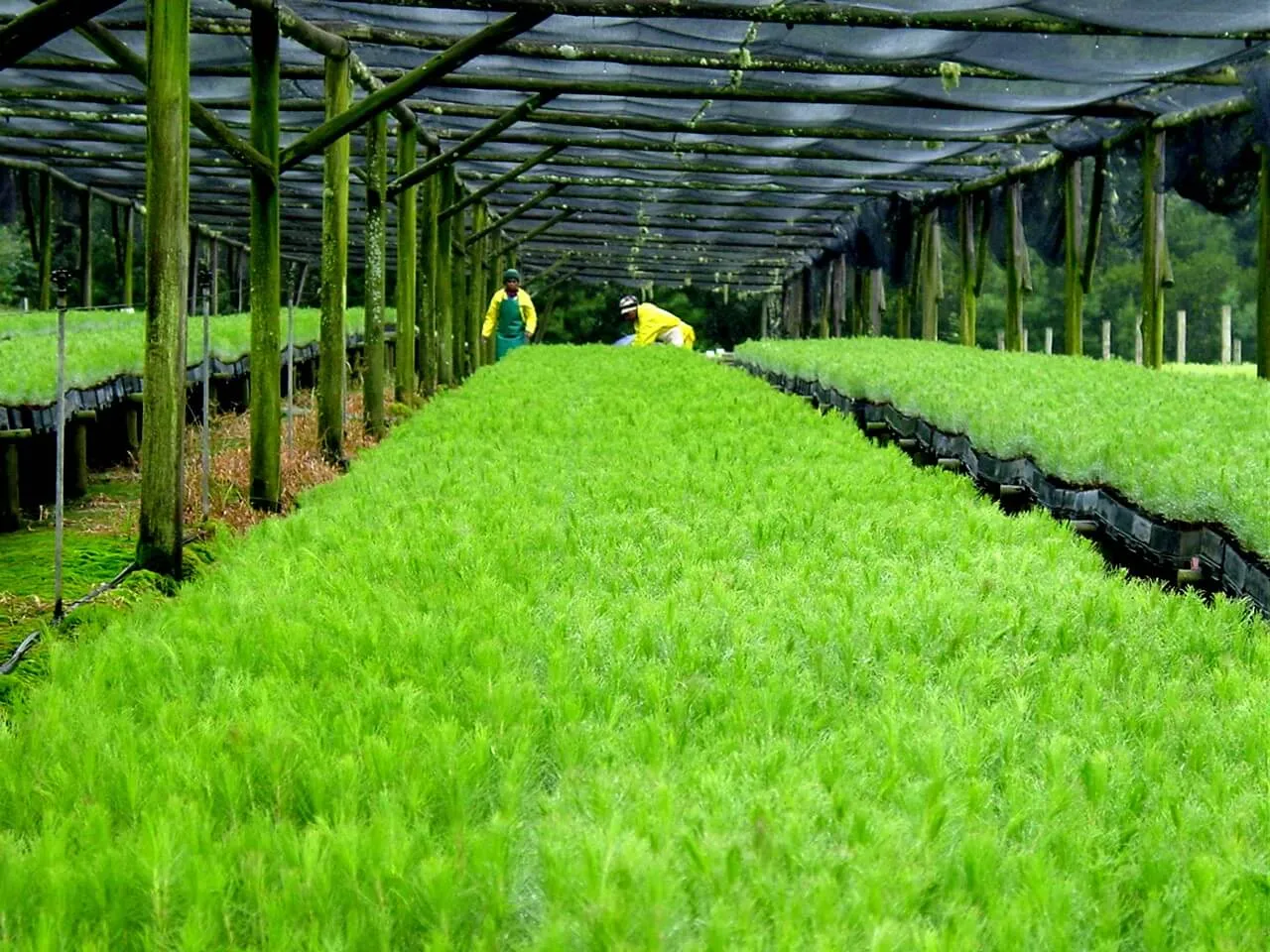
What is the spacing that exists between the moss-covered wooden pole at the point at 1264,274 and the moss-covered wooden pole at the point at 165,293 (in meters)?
7.54

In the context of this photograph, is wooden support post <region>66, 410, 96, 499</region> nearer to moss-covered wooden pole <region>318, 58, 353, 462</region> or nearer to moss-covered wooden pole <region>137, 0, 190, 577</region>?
moss-covered wooden pole <region>318, 58, 353, 462</region>

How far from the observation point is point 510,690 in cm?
265

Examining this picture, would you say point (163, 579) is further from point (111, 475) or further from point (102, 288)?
point (102, 288)

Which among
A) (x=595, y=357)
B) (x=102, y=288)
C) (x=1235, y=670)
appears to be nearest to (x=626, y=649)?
(x=1235, y=670)

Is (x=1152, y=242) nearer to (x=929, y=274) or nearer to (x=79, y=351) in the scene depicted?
(x=929, y=274)

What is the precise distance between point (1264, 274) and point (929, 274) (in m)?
9.62

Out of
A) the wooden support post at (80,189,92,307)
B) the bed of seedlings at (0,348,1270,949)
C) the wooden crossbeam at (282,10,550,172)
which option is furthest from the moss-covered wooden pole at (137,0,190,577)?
the wooden support post at (80,189,92,307)

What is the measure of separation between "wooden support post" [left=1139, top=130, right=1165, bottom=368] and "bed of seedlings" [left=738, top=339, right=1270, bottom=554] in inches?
53.7

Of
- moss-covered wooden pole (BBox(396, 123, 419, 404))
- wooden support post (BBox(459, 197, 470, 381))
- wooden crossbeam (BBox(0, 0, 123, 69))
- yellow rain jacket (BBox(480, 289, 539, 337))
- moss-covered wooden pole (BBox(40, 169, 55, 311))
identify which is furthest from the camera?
yellow rain jacket (BBox(480, 289, 539, 337))

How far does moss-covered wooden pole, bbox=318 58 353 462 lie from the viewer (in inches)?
333

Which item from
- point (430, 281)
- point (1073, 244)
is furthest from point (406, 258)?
point (1073, 244)

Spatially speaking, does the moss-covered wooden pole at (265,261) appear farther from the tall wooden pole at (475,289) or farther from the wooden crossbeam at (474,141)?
the tall wooden pole at (475,289)

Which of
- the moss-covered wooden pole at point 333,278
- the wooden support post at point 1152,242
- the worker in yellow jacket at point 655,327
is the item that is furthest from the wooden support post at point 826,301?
the moss-covered wooden pole at point 333,278

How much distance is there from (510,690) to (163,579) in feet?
8.71
